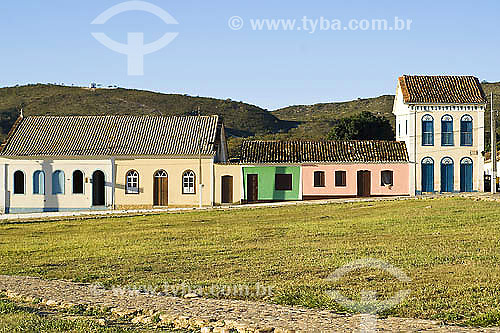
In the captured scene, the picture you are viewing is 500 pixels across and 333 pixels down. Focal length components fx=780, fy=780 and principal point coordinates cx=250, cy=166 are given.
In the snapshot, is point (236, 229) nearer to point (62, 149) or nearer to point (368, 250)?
point (368, 250)

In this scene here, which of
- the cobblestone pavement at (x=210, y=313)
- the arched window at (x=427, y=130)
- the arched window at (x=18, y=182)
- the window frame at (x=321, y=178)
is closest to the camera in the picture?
the cobblestone pavement at (x=210, y=313)

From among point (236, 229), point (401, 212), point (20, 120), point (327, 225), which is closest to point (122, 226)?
point (236, 229)

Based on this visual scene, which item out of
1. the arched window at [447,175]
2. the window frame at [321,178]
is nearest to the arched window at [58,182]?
the window frame at [321,178]

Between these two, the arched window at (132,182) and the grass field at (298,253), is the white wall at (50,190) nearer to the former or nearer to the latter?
the arched window at (132,182)

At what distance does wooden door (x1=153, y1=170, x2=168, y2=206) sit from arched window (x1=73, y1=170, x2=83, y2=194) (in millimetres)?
3755

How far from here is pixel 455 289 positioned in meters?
11.6

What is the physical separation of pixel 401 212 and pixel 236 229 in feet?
25.1

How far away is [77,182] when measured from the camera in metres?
39.4

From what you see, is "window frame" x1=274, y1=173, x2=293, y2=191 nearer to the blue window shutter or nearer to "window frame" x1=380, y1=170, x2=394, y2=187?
"window frame" x1=380, y1=170, x2=394, y2=187

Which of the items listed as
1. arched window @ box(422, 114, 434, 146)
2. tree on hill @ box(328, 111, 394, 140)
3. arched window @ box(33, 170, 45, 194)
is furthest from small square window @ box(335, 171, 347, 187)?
tree on hill @ box(328, 111, 394, 140)

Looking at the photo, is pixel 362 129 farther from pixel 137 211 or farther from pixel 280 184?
Result: pixel 137 211

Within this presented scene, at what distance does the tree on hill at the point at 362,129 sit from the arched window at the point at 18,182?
26.9 meters

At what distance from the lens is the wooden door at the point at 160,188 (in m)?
39.0

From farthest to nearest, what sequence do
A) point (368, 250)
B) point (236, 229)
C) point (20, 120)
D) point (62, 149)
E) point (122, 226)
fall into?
point (20, 120) < point (62, 149) < point (122, 226) < point (236, 229) < point (368, 250)
